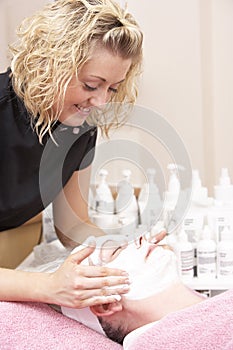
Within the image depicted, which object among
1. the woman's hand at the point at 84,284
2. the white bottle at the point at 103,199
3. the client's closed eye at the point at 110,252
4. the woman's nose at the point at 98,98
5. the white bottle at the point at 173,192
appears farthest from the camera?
the white bottle at the point at 103,199

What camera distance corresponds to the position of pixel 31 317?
1.07 m

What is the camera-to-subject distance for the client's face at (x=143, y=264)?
3.54 feet

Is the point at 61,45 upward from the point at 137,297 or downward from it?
upward

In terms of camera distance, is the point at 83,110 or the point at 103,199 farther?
the point at 103,199

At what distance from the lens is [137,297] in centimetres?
107

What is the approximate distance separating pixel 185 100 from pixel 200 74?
12 cm

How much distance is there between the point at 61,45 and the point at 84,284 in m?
0.56

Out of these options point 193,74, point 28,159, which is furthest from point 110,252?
point 193,74

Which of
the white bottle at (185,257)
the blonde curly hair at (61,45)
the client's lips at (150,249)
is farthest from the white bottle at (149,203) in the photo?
the blonde curly hair at (61,45)

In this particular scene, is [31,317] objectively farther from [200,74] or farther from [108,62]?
[200,74]

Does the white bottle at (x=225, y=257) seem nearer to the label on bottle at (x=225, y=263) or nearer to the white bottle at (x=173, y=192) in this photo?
the label on bottle at (x=225, y=263)

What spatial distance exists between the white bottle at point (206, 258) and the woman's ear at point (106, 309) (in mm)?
510

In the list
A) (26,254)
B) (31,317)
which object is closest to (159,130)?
(26,254)

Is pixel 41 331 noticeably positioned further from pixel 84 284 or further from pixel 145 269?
pixel 145 269
